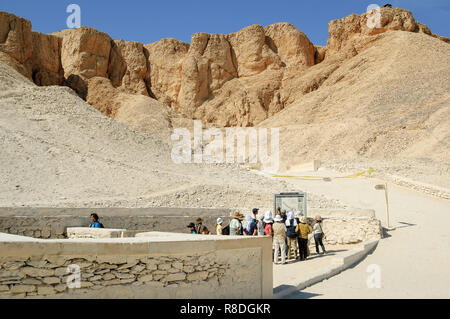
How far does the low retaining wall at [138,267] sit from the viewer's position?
4.95m

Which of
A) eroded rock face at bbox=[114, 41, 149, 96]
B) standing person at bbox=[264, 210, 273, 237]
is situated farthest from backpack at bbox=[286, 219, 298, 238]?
eroded rock face at bbox=[114, 41, 149, 96]

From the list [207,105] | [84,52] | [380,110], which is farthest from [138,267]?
[207,105]

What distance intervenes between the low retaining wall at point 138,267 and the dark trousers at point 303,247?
13.6 feet

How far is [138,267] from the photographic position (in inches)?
215

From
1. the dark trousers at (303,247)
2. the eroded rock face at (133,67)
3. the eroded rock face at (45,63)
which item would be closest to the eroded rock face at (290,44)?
the eroded rock face at (133,67)

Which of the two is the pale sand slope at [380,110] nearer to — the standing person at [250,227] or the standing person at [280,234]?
the standing person at [280,234]

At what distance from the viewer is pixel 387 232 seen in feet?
44.1

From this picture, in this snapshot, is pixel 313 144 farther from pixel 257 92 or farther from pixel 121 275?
pixel 121 275

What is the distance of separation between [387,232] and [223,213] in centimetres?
A: 487

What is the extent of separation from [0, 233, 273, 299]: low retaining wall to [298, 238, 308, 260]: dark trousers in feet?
13.6

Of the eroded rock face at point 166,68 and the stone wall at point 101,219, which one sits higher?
the eroded rock face at point 166,68

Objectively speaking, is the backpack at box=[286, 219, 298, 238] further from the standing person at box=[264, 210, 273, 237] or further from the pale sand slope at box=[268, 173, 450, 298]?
the pale sand slope at box=[268, 173, 450, 298]

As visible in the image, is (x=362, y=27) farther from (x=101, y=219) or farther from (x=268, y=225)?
(x=268, y=225)
